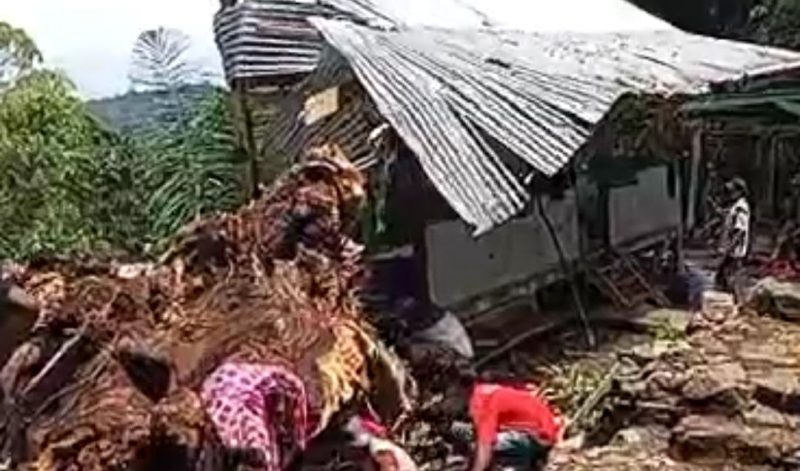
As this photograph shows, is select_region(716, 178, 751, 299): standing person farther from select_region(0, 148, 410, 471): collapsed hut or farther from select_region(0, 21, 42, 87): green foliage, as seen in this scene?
select_region(0, 148, 410, 471): collapsed hut

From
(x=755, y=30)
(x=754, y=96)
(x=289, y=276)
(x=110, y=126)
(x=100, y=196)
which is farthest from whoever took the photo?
(x=755, y=30)

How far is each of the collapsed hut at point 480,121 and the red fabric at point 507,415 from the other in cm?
323

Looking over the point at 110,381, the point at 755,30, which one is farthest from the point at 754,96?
the point at 110,381

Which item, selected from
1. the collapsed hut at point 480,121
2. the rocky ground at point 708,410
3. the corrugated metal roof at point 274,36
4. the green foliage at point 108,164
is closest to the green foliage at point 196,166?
the green foliage at point 108,164

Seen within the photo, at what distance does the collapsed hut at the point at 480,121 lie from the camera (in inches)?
361

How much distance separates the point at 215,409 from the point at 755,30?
18.2 meters

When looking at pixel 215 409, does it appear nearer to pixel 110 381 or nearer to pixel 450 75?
pixel 110 381

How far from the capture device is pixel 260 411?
337 centimetres

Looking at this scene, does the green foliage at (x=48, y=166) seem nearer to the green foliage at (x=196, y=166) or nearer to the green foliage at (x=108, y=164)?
the green foliage at (x=108, y=164)

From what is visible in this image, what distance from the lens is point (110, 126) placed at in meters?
12.5

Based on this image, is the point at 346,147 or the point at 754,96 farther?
the point at 754,96

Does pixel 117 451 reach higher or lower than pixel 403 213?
higher

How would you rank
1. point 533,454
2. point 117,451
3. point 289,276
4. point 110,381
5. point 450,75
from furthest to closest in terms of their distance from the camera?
point 450,75, point 533,454, point 289,276, point 110,381, point 117,451

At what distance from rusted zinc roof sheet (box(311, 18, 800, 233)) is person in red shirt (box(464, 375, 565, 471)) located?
3.50m
